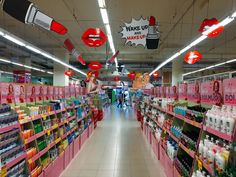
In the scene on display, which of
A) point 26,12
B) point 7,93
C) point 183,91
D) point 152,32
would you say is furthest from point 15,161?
point 152,32

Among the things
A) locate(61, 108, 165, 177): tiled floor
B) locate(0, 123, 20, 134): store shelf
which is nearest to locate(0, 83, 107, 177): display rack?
locate(0, 123, 20, 134): store shelf

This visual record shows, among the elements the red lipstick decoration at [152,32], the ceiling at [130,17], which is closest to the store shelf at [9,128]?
the red lipstick decoration at [152,32]

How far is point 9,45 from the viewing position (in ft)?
48.0

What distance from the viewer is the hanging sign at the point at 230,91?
2938 mm

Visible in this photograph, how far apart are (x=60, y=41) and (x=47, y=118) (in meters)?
9.87

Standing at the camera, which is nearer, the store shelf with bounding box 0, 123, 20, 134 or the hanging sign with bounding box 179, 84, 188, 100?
the store shelf with bounding box 0, 123, 20, 134

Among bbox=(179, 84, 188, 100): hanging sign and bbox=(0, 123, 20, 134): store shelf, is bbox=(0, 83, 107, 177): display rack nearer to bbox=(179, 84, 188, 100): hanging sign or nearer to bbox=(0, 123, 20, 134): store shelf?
bbox=(0, 123, 20, 134): store shelf

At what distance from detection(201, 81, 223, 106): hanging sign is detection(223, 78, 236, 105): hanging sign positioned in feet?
0.59

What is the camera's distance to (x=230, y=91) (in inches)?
119

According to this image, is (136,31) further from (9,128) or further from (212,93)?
(9,128)

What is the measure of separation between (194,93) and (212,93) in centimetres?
101

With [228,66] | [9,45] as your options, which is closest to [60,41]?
[9,45]

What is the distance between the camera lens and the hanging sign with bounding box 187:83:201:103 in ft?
14.4

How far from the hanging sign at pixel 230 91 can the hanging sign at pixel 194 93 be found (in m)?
1.13
